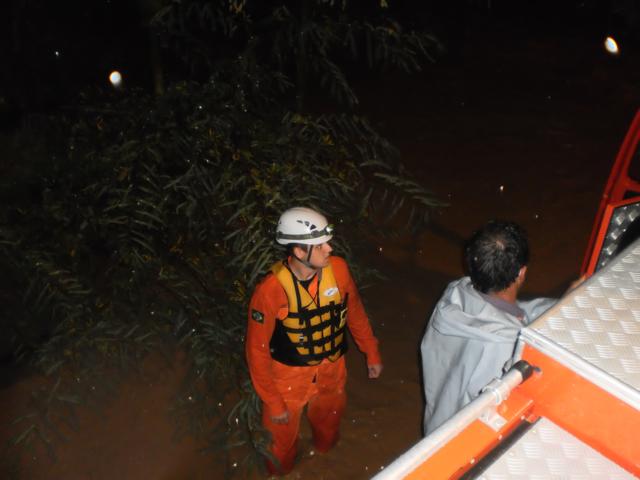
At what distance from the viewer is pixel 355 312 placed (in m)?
3.55

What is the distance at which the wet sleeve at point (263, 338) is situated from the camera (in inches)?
122

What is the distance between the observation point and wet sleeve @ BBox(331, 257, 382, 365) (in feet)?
10.9

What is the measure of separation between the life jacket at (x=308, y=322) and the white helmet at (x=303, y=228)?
0.71 feet

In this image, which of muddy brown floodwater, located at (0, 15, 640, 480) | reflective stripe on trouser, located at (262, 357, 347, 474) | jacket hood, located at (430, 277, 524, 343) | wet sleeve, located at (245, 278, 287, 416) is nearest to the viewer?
jacket hood, located at (430, 277, 524, 343)

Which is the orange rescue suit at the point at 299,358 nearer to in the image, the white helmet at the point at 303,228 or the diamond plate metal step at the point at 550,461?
the white helmet at the point at 303,228

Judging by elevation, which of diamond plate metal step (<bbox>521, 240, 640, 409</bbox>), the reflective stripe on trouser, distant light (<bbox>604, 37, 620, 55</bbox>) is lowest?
the reflective stripe on trouser

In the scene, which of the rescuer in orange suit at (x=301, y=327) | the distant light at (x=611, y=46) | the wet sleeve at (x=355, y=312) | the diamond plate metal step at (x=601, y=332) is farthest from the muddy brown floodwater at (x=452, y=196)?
the diamond plate metal step at (x=601, y=332)

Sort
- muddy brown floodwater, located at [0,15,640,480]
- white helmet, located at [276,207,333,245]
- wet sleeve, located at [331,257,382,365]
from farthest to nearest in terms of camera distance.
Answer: muddy brown floodwater, located at [0,15,640,480] < wet sleeve, located at [331,257,382,365] < white helmet, located at [276,207,333,245]

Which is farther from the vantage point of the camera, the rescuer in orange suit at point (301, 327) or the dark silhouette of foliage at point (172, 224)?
the dark silhouette of foliage at point (172, 224)

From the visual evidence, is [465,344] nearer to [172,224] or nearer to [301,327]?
[301,327]

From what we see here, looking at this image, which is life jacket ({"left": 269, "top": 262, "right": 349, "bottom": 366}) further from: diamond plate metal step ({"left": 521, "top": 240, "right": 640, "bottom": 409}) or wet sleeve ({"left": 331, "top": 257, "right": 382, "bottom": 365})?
diamond plate metal step ({"left": 521, "top": 240, "right": 640, "bottom": 409})

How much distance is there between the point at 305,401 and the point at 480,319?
1.61 metres

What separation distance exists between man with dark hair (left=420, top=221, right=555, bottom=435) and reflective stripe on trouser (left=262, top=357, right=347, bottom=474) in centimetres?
107

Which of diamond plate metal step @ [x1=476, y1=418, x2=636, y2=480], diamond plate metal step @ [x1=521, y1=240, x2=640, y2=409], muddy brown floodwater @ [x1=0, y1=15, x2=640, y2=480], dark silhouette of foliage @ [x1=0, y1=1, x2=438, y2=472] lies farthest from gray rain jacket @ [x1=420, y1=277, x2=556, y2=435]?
muddy brown floodwater @ [x1=0, y1=15, x2=640, y2=480]
